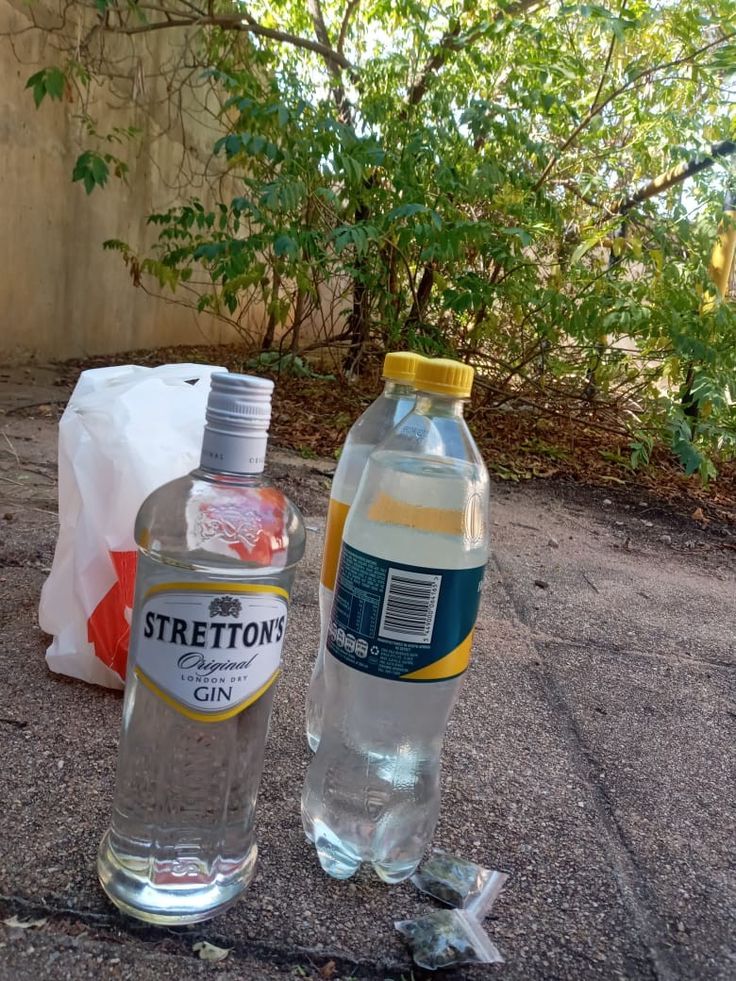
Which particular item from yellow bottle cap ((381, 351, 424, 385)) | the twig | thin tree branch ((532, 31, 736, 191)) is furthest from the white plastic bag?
thin tree branch ((532, 31, 736, 191))

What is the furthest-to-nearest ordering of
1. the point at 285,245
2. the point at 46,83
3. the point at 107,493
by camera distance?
the point at 46,83 < the point at 285,245 < the point at 107,493

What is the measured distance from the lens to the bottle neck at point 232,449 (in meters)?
0.85

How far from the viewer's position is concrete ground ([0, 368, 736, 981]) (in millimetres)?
900

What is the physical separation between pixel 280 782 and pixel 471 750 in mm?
374

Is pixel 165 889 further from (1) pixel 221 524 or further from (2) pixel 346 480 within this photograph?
(2) pixel 346 480

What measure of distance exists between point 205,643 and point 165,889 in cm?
34

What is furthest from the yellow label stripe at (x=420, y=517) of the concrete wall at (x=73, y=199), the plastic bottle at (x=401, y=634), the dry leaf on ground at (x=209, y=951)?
the concrete wall at (x=73, y=199)

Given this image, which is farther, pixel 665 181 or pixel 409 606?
pixel 665 181

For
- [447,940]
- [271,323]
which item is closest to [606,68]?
[271,323]

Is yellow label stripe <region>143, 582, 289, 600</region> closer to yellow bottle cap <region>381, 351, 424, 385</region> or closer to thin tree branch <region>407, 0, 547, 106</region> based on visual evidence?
yellow bottle cap <region>381, 351, 424, 385</region>

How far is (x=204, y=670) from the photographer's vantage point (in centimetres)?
87

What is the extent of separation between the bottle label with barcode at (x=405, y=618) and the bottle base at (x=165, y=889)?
0.32 meters

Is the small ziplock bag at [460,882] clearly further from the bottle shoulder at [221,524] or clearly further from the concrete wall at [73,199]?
the concrete wall at [73,199]

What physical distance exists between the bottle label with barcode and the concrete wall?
163 inches
